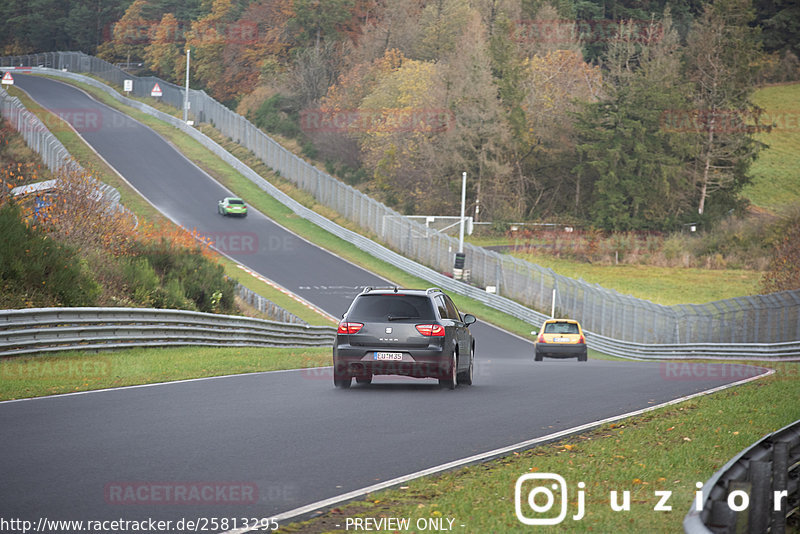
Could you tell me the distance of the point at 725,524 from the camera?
6.34 meters

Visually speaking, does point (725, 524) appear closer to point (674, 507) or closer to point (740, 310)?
point (674, 507)

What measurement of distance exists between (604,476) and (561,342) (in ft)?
81.7

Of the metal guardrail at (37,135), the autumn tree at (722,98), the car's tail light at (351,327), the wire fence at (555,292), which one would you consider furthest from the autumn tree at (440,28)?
the car's tail light at (351,327)

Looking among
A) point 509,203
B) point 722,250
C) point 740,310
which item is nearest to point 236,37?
point 509,203

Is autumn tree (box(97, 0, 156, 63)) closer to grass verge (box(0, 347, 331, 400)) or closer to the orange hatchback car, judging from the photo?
the orange hatchback car

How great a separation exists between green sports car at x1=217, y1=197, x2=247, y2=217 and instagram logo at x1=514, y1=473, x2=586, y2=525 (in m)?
57.2

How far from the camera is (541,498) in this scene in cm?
826

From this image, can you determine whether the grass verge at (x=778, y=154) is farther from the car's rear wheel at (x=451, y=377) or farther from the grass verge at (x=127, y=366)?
the car's rear wheel at (x=451, y=377)

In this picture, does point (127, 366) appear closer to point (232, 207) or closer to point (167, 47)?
point (232, 207)

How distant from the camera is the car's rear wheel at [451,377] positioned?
16.5 meters

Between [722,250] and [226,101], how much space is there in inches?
2528

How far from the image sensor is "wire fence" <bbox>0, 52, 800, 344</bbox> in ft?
115

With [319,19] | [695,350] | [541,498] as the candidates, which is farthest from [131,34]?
[541,498]

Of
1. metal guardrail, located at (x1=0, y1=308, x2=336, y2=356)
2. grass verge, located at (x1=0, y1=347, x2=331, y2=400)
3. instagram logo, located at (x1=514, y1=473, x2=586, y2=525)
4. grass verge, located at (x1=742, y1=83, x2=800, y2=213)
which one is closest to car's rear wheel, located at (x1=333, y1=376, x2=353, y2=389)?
grass verge, located at (x1=0, y1=347, x2=331, y2=400)
